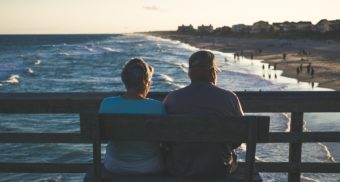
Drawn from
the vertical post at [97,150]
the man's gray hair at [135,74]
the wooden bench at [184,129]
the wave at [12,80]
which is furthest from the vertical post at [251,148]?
the wave at [12,80]

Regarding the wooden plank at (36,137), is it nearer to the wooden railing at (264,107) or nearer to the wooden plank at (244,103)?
the wooden railing at (264,107)

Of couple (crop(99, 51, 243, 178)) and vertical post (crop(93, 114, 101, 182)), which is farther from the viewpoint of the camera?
couple (crop(99, 51, 243, 178))

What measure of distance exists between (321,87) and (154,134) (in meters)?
26.4

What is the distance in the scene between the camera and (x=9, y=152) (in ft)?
40.4

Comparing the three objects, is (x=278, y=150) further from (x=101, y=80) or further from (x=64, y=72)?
(x=64, y=72)

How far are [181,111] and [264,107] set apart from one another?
936mm

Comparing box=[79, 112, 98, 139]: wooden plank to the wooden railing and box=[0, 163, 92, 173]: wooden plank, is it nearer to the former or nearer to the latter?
the wooden railing

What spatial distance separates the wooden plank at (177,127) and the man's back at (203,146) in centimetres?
17

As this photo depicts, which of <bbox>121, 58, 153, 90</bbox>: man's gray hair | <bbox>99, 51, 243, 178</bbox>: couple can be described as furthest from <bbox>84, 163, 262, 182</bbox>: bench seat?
<bbox>121, 58, 153, 90</bbox>: man's gray hair

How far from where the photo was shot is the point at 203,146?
11.0ft

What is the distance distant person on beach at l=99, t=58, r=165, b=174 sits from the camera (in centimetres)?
342

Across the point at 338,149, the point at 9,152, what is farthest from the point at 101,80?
the point at 338,149

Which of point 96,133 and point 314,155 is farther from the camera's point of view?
point 314,155

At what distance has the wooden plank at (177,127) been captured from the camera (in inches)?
125
